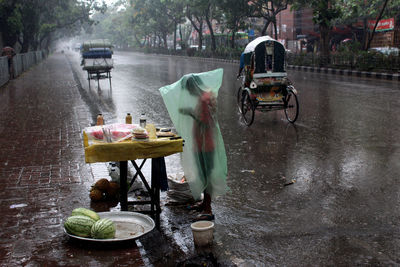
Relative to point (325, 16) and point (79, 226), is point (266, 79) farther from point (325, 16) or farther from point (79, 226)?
point (325, 16)

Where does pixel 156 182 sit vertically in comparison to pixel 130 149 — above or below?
below

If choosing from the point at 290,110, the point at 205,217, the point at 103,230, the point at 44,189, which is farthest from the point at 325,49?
the point at 103,230

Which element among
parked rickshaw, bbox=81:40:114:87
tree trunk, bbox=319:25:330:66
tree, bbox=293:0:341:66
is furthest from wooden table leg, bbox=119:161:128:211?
tree trunk, bbox=319:25:330:66

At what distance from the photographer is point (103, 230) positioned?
4.14 meters

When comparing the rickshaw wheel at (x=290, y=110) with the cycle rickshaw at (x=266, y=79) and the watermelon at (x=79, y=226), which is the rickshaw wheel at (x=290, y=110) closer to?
the cycle rickshaw at (x=266, y=79)

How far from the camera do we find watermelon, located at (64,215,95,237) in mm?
4199

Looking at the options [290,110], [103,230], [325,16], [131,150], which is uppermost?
[325,16]

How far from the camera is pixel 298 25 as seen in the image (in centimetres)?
5006

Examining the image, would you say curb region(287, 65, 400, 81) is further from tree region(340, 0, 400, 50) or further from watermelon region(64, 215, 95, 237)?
watermelon region(64, 215, 95, 237)

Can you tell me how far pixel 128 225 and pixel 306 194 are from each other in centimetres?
226

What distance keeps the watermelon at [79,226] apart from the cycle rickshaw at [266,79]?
21.0ft

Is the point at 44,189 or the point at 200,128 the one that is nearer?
the point at 200,128

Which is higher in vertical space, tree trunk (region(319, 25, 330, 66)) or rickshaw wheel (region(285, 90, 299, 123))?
tree trunk (region(319, 25, 330, 66))

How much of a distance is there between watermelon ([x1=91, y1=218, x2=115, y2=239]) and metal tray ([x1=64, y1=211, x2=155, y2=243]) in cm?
6
